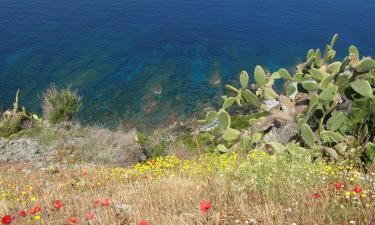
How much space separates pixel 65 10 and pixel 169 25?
11.2m

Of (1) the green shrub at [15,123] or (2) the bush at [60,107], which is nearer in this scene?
(1) the green shrub at [15,123]

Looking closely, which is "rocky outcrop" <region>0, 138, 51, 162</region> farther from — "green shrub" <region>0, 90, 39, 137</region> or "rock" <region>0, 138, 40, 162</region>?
"green shrub" <region>0, 90, 39, 137</region>

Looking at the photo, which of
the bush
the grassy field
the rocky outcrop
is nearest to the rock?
the rocky outcrop

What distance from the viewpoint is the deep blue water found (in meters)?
30.3

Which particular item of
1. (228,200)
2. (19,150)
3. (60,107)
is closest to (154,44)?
(60,107)

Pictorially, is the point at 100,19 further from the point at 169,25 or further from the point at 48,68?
the point at 48,68

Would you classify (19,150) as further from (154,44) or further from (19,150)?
(154,44)

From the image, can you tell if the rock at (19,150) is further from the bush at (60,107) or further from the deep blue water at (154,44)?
the deep blue water at (154,44)

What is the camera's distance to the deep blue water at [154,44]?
3030cm

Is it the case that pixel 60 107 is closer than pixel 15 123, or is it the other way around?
pixel 15 123

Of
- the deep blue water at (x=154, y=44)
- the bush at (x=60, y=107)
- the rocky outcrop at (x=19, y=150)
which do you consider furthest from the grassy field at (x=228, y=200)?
the deep blue water at (x=154, y=44)

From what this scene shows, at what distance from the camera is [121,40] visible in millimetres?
40219

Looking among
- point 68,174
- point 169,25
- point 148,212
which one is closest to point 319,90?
point 68,174

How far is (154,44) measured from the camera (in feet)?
129
